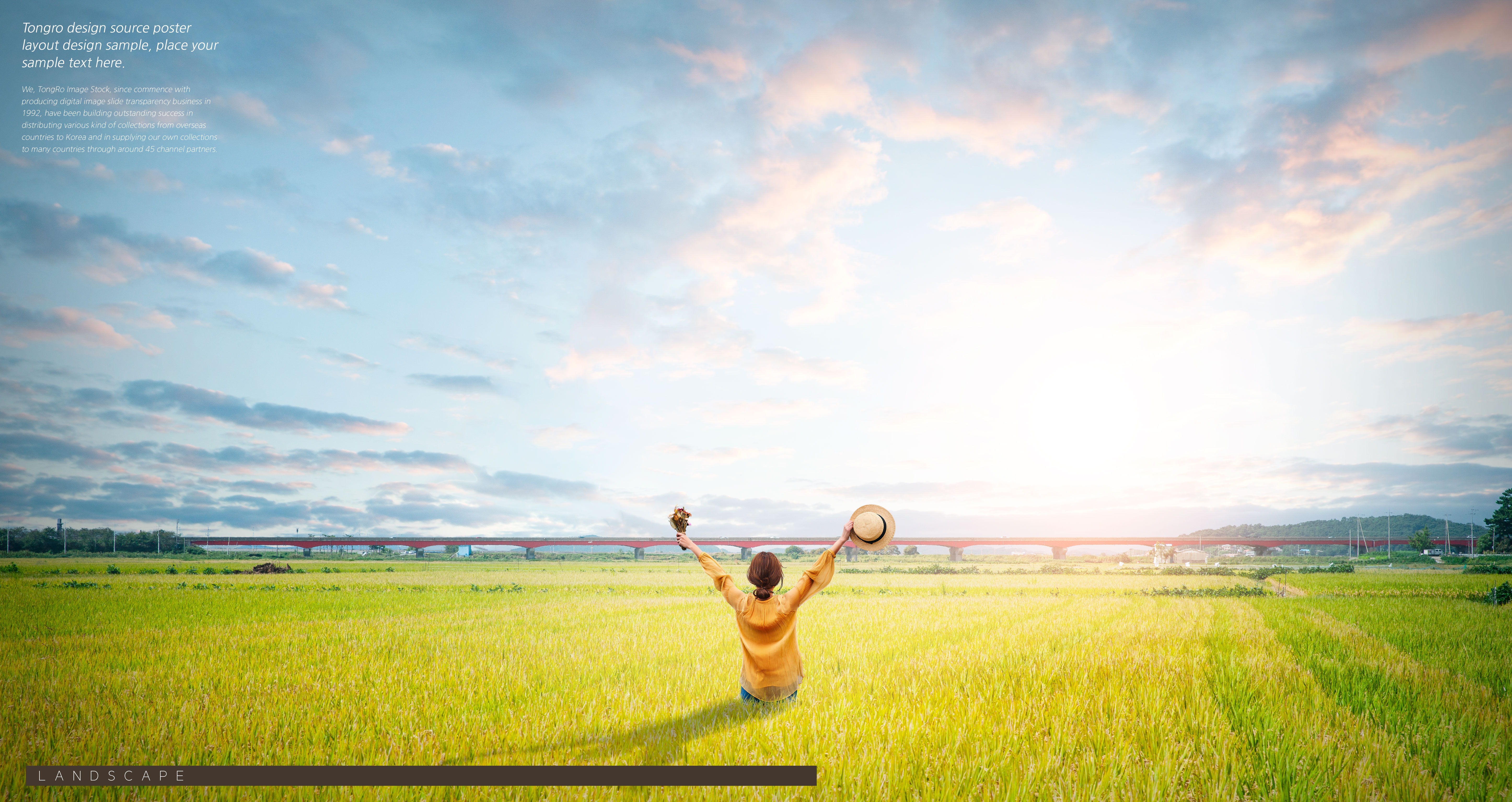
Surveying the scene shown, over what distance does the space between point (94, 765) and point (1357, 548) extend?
199 meters

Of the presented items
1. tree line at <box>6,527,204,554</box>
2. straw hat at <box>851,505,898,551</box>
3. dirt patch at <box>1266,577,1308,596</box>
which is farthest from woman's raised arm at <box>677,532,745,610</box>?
tree line at <box>6,527,204,554</box>

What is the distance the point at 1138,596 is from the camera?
3469cm

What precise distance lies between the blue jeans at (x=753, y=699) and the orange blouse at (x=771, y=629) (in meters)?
0.04

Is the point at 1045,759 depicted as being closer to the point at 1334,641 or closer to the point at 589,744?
the point at 589,744

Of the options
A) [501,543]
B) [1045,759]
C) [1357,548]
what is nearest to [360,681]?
[1045,759]

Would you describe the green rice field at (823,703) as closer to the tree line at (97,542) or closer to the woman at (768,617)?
the woman at (768,617)

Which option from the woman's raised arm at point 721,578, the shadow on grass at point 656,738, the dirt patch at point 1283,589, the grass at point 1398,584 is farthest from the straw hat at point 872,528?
the dirt patch at point 1283,589

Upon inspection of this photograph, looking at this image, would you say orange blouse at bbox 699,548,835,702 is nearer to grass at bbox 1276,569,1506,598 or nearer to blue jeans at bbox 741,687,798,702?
blue jeans at bbox 741,687,798,702

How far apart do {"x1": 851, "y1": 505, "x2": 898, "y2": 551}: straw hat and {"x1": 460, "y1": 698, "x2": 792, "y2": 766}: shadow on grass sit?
2486 millimetres

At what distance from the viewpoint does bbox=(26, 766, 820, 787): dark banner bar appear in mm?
5102

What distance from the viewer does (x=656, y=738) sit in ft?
21.0

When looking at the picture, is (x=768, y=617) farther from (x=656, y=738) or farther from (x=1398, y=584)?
(x=1398, y=584)

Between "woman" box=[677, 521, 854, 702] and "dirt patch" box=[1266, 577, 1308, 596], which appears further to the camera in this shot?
"dirt patch" box=[1266, 577, 1308, 596]

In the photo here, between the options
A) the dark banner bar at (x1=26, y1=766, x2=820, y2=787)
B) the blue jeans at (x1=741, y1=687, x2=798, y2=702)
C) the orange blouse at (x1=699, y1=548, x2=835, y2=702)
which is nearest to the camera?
the dark banner bar at (x1=26, y1=766, x2=820, y2=787)
